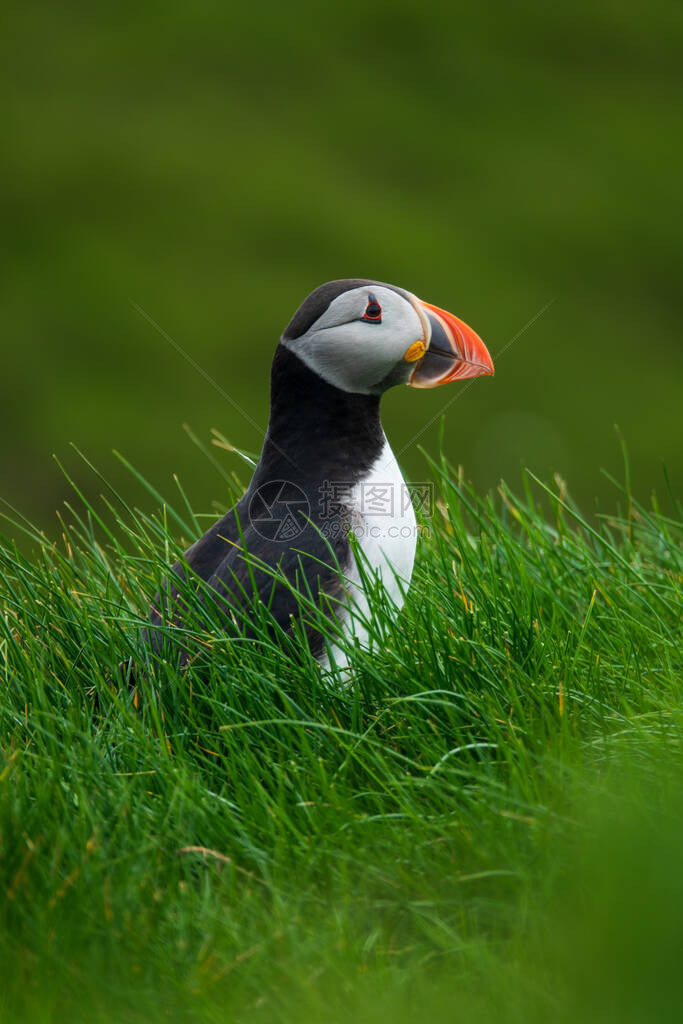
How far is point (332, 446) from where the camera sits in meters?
3.15

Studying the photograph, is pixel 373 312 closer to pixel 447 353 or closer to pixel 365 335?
pixel 365 335

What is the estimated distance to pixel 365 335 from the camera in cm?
307

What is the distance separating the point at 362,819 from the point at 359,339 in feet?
4.62

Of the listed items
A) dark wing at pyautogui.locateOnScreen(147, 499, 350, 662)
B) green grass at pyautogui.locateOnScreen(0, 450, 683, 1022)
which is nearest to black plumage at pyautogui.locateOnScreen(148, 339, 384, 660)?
dark wing at pyautogui.locateOnScreen(147, 499, 350, 662)

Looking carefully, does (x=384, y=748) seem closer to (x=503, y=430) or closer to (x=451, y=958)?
(x=451, y=958)

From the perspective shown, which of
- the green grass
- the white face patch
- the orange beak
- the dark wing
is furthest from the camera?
the orange beak

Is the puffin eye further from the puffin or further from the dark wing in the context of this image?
the dark wing

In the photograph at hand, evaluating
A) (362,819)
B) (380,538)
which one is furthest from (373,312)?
(362,819)

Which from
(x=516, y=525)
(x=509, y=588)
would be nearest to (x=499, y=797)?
(x=509, y=588)

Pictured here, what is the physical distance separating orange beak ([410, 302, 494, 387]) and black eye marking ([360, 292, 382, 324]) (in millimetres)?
156

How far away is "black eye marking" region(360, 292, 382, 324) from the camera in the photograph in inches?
122

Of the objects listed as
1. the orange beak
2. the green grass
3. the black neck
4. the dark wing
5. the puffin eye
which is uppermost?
the puffin eye

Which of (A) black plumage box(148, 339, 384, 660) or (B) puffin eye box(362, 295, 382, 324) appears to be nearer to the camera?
(A) black plumage box(148, 339, 384, 660)

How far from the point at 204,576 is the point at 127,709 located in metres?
0.65
